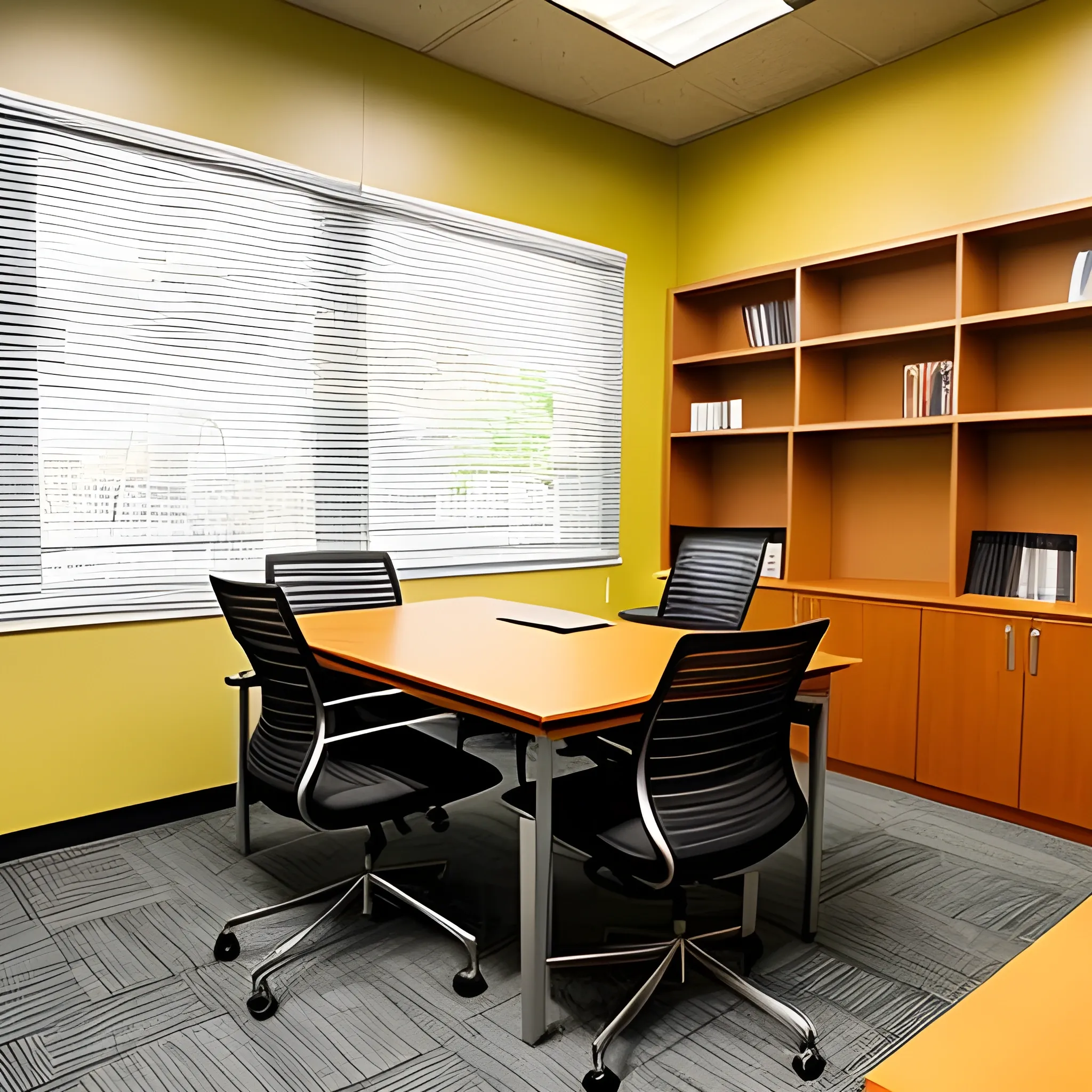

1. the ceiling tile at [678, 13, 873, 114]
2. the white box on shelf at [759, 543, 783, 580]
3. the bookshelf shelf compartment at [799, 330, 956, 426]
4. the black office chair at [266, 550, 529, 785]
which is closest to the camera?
the black office chair at [266, 550, 529, 785]

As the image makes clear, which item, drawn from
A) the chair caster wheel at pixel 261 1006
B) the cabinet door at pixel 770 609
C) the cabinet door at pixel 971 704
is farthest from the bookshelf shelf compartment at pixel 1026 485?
the chair caster wheel at pixel 261 1006

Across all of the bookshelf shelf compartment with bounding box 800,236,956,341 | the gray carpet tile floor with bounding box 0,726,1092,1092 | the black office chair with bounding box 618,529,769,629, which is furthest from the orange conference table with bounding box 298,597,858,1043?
the bookshelf shelf compartment with bounding box 800,236,956,341

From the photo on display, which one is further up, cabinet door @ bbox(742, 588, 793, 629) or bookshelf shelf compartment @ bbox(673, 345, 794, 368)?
bookshelf shelf compartment @ bbox(673, 345, 794, 368)

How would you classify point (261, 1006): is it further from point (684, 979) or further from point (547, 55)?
point (547, 55)

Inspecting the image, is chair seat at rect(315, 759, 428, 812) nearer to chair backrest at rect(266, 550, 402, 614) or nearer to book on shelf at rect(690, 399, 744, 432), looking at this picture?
chair backrest at rect(266, 550, 402, 614)

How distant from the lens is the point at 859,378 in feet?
15.0

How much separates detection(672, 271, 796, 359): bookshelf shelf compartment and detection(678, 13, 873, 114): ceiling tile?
0.97m

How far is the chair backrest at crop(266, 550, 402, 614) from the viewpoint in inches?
137

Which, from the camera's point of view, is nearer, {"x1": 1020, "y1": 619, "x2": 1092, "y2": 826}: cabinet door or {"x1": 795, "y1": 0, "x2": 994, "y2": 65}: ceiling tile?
{"x1": 1020, "y1": 619, "x2": 1092, "y2": 826}: cabinet door

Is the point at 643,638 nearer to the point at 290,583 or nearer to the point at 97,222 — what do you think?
the point at 290,583

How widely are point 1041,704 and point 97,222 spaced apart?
4.06 m

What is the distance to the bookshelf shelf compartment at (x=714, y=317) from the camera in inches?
196

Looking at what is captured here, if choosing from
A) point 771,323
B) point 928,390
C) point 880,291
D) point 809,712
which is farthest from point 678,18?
point 809,712

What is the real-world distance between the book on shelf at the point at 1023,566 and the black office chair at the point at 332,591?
2.51 meters
